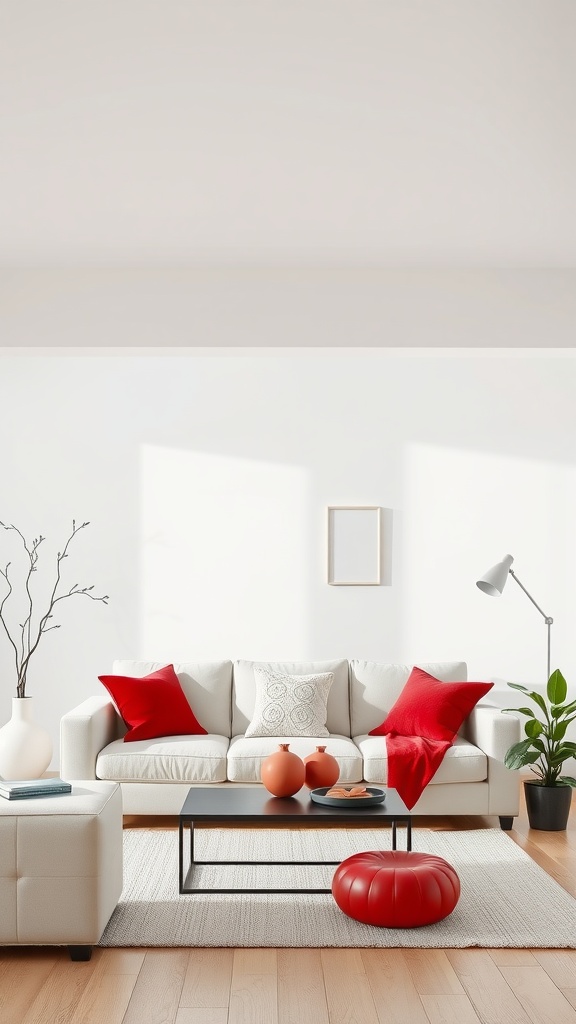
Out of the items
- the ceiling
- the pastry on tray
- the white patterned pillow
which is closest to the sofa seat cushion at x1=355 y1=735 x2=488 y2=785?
the white patterned pillow

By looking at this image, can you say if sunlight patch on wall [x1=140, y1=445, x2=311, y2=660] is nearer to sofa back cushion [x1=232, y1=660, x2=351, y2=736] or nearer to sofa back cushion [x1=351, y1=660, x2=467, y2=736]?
sofa back cushion [x1=232, y1=660, x2=351, y2=736]

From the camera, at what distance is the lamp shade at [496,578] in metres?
5.65

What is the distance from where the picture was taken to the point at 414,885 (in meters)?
3.47

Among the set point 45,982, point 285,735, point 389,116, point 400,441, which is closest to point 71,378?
point 400,441

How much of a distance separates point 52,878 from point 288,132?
2.66 meters

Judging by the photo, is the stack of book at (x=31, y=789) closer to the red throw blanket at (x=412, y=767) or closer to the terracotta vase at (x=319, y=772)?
the terracotta vase at (x=319, y=772)

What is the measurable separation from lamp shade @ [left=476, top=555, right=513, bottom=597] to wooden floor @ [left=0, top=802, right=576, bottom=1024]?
255cm

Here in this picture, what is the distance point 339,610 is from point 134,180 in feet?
11.0

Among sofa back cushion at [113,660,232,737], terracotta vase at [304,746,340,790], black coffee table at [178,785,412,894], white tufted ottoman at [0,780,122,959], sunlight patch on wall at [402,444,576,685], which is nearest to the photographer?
white tufted ottoman at [0,780,122,959]

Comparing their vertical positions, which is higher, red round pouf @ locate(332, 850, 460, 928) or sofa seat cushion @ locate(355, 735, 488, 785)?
sofa seat cushion @ locate(355, 735, 488, 785)

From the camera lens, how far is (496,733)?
5.00m

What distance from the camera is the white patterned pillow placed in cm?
534

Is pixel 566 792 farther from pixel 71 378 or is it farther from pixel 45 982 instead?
pixel 71 378

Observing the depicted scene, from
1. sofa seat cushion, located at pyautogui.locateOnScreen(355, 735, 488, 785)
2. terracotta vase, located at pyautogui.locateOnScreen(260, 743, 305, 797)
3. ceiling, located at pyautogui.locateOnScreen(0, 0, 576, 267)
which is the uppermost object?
ceiling, located at pyautogui.locateOnScreen(0, 0, 576, 267)
